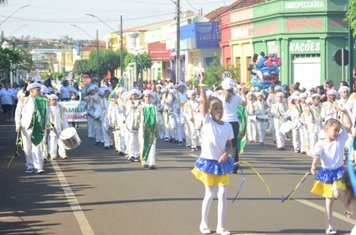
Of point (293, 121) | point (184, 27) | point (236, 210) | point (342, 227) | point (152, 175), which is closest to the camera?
point (342, 227)

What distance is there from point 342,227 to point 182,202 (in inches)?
117

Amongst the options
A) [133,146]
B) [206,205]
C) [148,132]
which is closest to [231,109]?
[148,132]

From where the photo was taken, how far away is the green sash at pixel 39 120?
55.7ft

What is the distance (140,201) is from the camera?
1270cm

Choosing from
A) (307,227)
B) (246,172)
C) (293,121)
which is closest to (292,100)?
Answer: (293,121)

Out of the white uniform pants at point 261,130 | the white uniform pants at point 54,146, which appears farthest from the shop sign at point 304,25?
the white uniform pants at point 54,146

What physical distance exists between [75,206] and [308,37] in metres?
30.8

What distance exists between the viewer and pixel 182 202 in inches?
492

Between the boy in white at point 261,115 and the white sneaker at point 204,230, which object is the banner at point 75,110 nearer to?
the boy in white at point 261,115

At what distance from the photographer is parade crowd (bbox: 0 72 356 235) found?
10.1m

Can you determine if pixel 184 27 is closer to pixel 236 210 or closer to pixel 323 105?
pixel 323 105

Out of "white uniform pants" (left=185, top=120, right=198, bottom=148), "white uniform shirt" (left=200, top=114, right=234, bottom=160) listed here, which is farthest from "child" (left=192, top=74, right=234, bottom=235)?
"white uniform pants" (left=185, top=120, right=198, bottom=148)

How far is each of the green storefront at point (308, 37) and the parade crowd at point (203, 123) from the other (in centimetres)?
1499

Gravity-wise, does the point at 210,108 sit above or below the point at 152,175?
above
